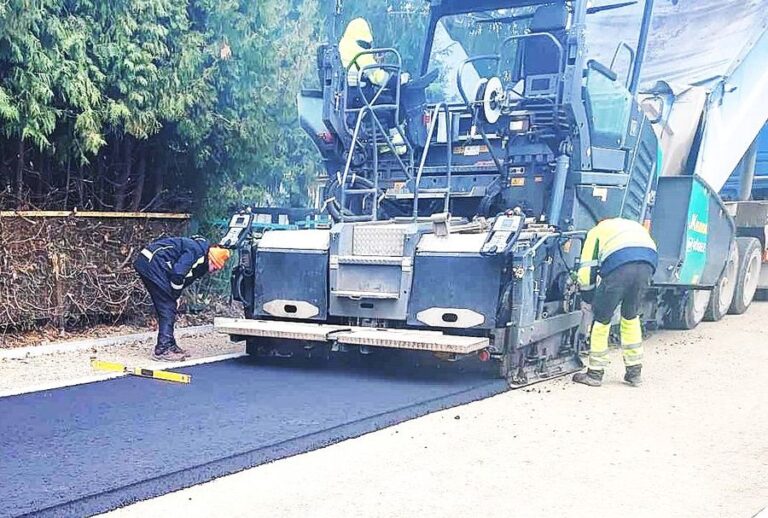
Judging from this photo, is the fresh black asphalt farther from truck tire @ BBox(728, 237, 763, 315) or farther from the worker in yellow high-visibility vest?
truck tire @ BBox(728, 237, 763, 315)

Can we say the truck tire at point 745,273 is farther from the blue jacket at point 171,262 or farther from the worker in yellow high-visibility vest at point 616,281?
the blue jacket at point 171,262

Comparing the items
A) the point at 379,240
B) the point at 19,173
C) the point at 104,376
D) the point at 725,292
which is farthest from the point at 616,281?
the point at 19,173

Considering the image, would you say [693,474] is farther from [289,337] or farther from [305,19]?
[305,19]

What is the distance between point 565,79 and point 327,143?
6.97 feet

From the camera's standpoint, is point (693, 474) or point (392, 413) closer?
point (693, 474)

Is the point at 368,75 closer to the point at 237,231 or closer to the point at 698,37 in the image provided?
the point at 237,231

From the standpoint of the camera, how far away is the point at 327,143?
7.45 meters

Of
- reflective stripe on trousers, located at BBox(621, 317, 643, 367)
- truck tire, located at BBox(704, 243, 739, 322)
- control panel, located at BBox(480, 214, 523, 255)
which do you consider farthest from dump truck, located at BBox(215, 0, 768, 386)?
truck tire, located at BBox(704, 243, 739, 322)

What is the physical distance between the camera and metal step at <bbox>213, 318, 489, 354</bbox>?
5666 mm

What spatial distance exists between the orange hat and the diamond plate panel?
3.59 ft

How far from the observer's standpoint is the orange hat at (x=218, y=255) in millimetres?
6750

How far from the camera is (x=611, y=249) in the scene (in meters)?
6.31

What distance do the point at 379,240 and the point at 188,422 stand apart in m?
2.15

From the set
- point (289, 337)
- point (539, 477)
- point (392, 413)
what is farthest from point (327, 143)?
point (539, 477)
